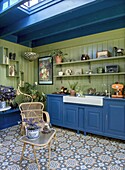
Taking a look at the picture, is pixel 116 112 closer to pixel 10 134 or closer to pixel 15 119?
pixel 10 134

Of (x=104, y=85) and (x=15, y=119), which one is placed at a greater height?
(x=104, y=85)

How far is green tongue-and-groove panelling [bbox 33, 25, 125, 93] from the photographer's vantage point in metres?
3.59

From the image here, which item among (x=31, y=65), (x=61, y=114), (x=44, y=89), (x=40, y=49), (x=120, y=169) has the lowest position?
(x=120, y=169)

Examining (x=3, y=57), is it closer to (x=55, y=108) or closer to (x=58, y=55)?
(x=58, y=55)

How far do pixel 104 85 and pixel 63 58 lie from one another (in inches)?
58.9

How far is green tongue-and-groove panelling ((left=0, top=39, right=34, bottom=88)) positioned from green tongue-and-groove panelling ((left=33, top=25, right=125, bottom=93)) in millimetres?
835

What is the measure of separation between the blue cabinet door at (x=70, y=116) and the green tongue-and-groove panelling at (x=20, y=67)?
187 centimetres

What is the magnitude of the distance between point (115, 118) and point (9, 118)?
2.89 meters

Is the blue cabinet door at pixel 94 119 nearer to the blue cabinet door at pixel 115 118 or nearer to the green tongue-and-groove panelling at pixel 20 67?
the blue cabinet door at pixel 115 118

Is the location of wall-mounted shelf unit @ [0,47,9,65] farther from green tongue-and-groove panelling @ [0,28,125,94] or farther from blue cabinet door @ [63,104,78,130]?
blue cabinet door @ [63,104,78,130]

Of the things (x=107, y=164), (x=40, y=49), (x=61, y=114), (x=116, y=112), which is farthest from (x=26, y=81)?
(x=107, y=164)

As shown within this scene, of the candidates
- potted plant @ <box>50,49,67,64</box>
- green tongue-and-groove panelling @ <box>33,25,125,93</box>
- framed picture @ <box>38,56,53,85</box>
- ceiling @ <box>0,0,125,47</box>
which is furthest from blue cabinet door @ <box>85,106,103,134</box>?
ceiling @ <box>0,0,125,47</box>

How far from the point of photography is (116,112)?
10.1 feet

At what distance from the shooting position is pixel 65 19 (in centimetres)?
326
